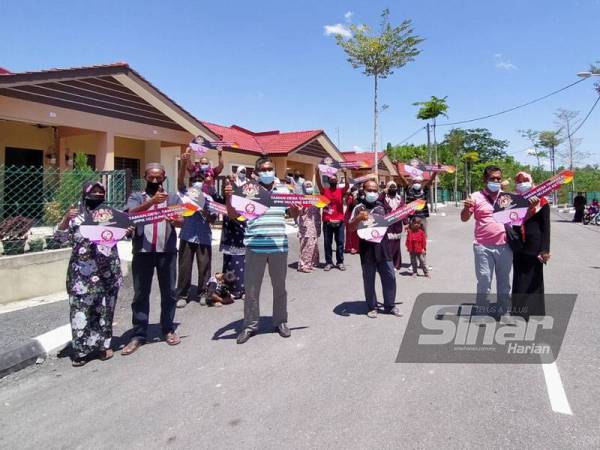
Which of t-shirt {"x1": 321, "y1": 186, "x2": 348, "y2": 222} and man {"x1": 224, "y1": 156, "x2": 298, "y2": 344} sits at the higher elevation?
t-shirt {"x1": 321, "y1": 186, "x2": 348, "y2": 222}

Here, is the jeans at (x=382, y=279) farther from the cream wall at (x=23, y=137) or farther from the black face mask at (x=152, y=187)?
the cream wall at (x=23, y=137)

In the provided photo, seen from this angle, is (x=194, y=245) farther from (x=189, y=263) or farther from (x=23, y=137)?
(x=23, y=137)

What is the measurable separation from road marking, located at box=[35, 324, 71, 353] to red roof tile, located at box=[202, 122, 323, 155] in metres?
12.8

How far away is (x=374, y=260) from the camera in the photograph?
505 centimetres

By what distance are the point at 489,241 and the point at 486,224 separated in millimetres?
185

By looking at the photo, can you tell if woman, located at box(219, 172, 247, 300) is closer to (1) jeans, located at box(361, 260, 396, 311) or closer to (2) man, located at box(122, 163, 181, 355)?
(2) man, located at box(122, 163, 181, 355)

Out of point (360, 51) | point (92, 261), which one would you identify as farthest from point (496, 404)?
point (360, 51)

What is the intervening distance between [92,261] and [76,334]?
698 millimetres

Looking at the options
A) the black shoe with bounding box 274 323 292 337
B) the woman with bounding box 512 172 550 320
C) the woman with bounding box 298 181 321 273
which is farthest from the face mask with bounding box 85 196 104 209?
the woman with bounding box 298 181 321 273

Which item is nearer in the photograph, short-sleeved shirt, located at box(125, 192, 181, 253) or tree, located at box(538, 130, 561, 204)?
short-sleeved shirt, located at box(125, 192, 181, 253)

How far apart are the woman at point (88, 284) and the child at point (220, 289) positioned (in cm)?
182

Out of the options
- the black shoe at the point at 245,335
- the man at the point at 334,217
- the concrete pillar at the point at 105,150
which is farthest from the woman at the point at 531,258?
the concrete pillar at the point at 105,150

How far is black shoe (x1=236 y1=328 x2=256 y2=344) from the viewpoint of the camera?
4290 mm

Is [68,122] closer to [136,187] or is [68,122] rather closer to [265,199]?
[136,187]
